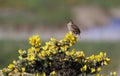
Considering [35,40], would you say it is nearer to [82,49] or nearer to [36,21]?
[82,49]

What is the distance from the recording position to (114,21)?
110ft

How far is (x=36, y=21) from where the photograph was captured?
1185 inches

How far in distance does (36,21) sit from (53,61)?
2168 cm

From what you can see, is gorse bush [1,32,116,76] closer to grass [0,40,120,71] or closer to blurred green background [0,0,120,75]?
blurred green background [0,0,120,75]

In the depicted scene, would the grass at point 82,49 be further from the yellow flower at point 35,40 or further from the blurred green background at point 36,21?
the yellow flower at point 35,40

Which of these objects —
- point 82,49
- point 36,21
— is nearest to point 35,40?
point 82,49

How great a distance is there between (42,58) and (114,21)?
82.6 feet

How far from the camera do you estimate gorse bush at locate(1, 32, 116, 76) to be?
8.38 m

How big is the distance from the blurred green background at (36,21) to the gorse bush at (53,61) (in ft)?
34.4

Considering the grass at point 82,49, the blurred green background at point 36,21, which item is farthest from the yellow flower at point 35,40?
the grass at point 82,49

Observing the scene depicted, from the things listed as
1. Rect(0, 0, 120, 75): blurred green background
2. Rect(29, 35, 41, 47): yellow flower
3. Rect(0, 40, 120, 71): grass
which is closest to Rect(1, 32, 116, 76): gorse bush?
Rect(29, 35, 41, 47): yellow flower

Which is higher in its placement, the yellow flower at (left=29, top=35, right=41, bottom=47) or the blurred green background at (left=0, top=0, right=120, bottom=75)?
the blurred green background at (left=0, top=0, right=120, bottom=75)

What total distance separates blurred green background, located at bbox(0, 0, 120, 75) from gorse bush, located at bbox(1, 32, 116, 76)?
10487 mm

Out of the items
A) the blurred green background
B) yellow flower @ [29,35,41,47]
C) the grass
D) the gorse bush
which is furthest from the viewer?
the blurred green background
